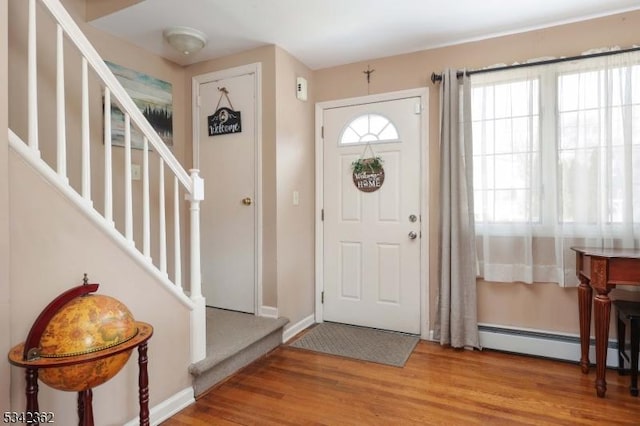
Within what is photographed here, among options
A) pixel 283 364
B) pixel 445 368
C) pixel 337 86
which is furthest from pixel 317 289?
pixel 337 86

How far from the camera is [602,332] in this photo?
7.04 feet

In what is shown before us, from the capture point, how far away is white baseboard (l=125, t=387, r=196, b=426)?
1895 mm

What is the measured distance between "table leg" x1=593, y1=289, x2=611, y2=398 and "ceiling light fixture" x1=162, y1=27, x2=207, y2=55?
3249 millimetres

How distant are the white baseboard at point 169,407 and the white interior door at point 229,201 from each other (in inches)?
40.5

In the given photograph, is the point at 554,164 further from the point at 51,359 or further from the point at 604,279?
the point at 51,359

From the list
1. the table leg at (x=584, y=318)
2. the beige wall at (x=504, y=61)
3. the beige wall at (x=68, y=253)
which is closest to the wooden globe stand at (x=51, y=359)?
the beige wall at (x=68, y=253)

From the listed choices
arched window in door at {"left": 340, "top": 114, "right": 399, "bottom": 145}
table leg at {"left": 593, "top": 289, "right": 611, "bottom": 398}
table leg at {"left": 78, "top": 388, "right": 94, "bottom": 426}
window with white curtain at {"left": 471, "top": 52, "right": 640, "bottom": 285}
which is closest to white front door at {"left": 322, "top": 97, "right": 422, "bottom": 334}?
arched window in door at {"left": 340, "top": 114, "right": 399, "bottom": 145}

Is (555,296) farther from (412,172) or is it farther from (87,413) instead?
(87,413)

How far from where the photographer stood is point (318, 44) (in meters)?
2.96

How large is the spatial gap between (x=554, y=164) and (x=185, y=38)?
2.91 metres

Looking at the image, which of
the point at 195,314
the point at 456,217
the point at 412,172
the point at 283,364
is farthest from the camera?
the point at 412,172

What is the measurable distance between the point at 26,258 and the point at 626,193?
3.40 m

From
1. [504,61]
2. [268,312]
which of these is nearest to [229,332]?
[268,312]

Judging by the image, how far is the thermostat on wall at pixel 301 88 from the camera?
3250 millimetres
